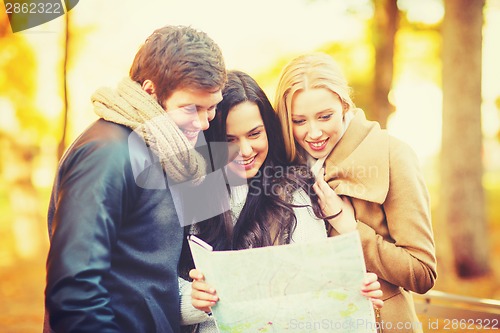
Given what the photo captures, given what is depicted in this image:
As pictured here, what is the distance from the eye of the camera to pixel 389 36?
25.7ft

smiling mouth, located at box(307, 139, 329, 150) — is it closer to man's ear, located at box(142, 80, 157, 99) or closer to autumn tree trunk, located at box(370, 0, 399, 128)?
man's ear, located at box(142, 80, 157, 99)

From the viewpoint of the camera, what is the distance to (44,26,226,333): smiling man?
1740 mm

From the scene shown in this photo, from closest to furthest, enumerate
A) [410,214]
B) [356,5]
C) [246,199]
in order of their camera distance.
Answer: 1. [410,214]
2. [246,199]
3. [356,5]

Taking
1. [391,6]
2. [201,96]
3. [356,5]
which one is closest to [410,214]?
[201,96]

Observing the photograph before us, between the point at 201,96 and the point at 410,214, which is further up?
the point at 201,96

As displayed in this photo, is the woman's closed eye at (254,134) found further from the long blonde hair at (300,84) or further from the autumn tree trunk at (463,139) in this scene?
the autumn tree trunk at (463,139)

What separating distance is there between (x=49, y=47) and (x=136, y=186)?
717 cm

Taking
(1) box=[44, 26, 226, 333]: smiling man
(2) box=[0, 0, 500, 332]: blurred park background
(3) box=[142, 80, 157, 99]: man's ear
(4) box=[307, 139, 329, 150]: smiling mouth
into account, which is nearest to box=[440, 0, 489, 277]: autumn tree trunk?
(2) box=[0, 0, 500, 332]: blurred park background

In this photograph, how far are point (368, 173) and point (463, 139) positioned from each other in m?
4.93

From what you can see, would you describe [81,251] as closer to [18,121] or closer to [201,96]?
[201,96]

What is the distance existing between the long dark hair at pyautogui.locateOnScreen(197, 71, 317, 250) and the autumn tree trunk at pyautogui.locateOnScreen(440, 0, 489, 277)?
15.1 feet
